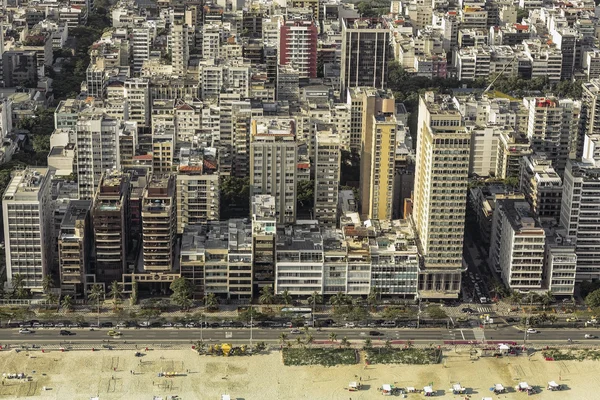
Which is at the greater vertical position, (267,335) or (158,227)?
(158,227)

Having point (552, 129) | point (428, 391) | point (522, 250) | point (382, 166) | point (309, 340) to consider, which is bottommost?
point (428, 391)

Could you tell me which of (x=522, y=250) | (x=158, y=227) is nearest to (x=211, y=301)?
(x=158, y=227)

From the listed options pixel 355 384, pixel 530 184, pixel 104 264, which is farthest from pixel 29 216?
pixel 530 184

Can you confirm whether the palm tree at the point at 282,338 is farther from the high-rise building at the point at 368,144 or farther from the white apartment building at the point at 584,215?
the white apartment building at the point at 584,215

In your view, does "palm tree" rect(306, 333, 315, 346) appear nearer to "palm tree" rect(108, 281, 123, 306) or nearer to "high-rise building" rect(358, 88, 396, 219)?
"palm tree" rect(108, 281, 123, 306)

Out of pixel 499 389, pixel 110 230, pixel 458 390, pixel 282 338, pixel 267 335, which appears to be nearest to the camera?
pixel 458 390

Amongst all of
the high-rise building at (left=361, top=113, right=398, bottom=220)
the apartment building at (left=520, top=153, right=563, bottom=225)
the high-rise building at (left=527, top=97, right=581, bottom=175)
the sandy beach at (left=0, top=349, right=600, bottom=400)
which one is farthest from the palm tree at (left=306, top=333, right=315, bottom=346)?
the high-rise building at (left=527, top=97, right=581, bottom=175)

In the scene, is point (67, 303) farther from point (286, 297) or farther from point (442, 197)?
point (442, 197)
